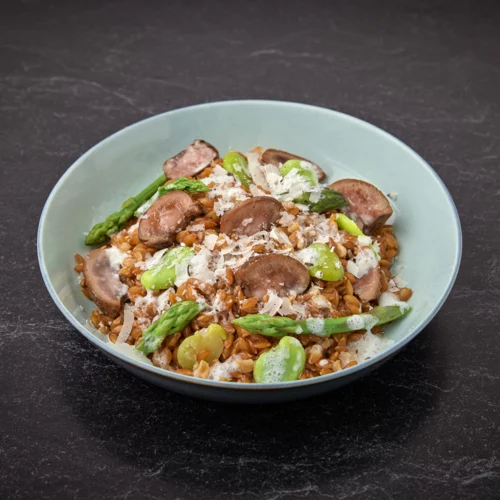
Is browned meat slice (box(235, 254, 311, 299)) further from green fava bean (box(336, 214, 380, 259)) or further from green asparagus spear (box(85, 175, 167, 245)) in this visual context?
green asparagus spear (box(85, 175, 167, 245))

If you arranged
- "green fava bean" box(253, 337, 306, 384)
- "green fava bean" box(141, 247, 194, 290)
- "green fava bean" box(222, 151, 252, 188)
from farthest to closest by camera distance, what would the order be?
"green fava bean" box(222, 151, 252, 188)
"green fava bean" box(141, 247, 194, 290)
"green fava bean" box(253, 337, 306, 384)

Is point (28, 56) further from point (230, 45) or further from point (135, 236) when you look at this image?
point (135, 236)

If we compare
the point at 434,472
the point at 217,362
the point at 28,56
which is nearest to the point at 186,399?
the point at 217,362

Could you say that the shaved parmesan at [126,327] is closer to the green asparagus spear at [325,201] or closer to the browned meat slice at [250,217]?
the browned meat slice at [250,217]

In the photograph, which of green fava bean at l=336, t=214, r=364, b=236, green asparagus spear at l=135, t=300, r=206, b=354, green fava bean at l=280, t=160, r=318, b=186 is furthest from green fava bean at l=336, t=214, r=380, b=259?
green asparagus spear at l=135, t=300, r=206, b=354

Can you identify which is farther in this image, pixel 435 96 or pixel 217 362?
pixel 435 96

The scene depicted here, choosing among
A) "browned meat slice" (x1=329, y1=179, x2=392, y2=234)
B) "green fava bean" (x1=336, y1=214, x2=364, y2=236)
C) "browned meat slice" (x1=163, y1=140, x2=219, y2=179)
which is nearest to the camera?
"green fava bean" (x1=336, y1=214, x2=364, y2=236)
